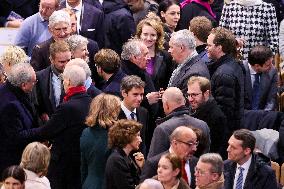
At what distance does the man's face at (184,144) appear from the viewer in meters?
11.8

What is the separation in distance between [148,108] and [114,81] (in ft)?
Answer: 1.78

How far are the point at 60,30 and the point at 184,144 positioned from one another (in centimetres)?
293

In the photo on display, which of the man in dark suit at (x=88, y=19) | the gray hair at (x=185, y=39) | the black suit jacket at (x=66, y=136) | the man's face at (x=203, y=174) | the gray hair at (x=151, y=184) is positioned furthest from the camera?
the man in dark suit at (x=88, y=19)

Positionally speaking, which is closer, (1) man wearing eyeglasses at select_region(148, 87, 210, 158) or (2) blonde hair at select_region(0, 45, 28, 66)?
(1) man wearing eyeglasses at select_region(148, 87, 210, 158)

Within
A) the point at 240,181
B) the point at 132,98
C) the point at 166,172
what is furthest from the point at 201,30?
the point at 166,172

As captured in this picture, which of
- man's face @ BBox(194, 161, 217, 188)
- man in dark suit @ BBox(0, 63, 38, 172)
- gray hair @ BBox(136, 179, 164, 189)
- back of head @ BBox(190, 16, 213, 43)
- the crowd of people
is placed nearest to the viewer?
gray hair @ BBox(136, 179, 164, 189)

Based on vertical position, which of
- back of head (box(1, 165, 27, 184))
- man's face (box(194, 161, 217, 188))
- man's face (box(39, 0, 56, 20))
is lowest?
man's face (box(194, 161, 217, 188))

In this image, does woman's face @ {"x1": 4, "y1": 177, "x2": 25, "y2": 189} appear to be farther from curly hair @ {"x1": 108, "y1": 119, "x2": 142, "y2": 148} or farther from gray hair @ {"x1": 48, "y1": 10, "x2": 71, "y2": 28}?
gray hair @ {"x1": 48, "y1": 10, "x2": 71, "y2": 28}

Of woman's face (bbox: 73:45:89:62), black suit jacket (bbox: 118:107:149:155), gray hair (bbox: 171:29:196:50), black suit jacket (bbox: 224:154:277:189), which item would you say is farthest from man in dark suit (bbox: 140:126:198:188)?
woman's face (bbox: 73:45:89:62)

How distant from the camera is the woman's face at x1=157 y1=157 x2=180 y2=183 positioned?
11.3m

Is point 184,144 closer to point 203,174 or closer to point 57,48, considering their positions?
point 203,174

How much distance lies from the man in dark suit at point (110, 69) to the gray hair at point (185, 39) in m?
0.72

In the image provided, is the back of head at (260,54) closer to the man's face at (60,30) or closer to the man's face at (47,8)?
the man's face at (60,30)

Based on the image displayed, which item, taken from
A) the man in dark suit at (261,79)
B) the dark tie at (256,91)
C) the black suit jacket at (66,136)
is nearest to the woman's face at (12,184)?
the black suit jacket at (66,136)
